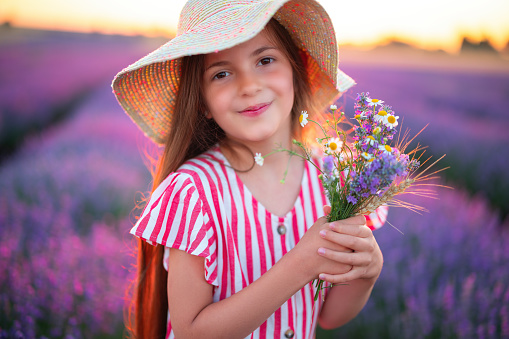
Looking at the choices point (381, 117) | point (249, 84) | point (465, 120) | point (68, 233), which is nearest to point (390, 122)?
point (381, 117)

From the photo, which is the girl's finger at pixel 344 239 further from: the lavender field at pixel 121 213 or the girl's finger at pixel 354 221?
the lavender field at pixel 121 213

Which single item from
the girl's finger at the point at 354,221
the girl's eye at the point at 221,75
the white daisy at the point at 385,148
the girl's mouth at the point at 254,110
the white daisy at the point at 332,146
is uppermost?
the girl's eye at the point at 221,75

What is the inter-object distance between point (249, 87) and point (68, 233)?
5.70ft

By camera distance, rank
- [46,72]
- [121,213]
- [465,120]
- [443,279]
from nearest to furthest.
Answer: [443,279]
[121,213]
[465,120]
[46,72]

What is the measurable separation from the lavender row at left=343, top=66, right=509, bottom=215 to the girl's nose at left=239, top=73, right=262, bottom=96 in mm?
1535

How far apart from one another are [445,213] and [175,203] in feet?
6.35

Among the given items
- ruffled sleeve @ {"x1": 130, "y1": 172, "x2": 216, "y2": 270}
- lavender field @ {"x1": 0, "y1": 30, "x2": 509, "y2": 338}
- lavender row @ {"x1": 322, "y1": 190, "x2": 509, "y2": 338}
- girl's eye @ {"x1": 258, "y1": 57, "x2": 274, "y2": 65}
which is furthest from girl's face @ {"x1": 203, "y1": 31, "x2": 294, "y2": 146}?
lavender row @ {"x1": 322, "y1": 190, "x2": 509, "y2": 338}

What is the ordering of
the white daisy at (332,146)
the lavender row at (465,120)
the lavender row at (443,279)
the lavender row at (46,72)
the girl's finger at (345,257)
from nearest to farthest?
the white daisy at (332,146), the girl's finger at (345,257), the lavender row at (443,279), the lavender row at (465,120), the lavender row at (46,72)

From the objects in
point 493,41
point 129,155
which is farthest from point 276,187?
point 493,41

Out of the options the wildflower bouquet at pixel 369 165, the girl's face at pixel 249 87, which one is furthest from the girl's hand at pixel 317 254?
the girl's face at pixel 249 87

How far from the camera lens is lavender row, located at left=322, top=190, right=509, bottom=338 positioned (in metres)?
1.98

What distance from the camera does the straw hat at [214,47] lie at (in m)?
1.18

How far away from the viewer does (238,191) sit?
147 cm

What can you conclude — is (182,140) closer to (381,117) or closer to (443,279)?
(381,117)
